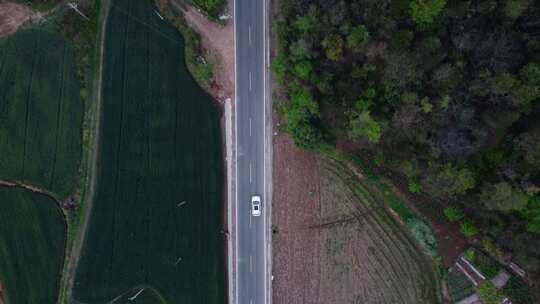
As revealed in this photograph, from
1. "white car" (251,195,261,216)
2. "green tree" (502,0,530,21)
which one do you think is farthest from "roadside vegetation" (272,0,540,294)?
"white car" (251,195,261,216)

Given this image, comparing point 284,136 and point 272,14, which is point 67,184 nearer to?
point 284,136

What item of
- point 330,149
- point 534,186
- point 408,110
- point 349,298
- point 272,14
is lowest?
point 349,298

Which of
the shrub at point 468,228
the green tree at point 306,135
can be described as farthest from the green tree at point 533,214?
the green tree at point 306,135

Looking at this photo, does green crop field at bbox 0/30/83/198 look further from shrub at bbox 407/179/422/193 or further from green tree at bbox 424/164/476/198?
green tree at bbox 424/164/476/198

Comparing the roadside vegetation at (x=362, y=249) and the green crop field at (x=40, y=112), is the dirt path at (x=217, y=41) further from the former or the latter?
the green crop field at (x=40, y=112)

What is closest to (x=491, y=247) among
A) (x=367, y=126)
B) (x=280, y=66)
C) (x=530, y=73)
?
(x=530, y=73)

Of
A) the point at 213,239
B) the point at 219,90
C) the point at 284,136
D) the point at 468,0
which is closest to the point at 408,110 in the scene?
the point at 468,0
